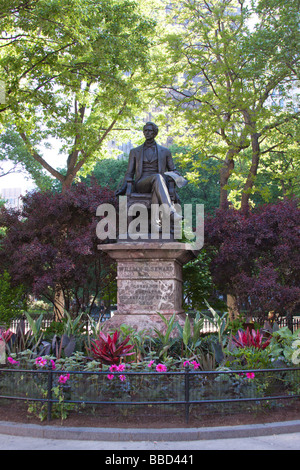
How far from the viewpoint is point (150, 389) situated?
221 inches

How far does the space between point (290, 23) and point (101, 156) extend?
31.7 feet

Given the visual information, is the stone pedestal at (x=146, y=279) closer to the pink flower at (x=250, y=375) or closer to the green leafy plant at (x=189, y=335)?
the green leafy plant at (x=189, y=335)

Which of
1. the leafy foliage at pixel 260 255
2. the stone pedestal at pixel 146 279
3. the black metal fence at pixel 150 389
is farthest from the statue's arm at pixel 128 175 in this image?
the black metal fence at pixel 150 389

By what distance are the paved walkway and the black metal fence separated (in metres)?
0.31

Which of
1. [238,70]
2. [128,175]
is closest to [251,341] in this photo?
[128,175]

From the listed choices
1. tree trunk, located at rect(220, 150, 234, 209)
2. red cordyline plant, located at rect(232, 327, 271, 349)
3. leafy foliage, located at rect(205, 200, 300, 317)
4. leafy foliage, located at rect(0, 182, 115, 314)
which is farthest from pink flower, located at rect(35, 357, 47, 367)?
tree trunk, located at rect(220, 150, 234, 209)

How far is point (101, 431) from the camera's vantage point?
5121mm

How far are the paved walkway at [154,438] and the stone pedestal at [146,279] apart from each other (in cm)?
368

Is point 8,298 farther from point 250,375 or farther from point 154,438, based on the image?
point 250,375

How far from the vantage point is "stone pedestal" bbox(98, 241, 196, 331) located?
8.92 metres

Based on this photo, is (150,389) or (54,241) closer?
(150,389)

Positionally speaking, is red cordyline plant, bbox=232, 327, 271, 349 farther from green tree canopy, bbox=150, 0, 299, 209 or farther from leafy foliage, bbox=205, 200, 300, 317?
green tree canopy, bbox=150, 0, 299, 209

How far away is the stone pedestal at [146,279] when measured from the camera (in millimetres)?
8922

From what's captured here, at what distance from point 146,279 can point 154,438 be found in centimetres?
431
